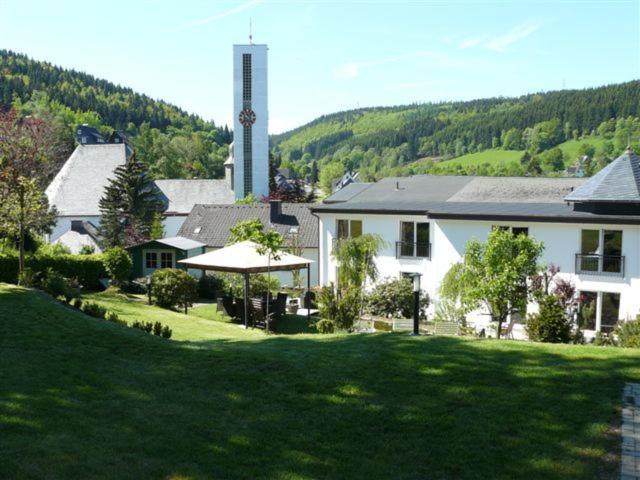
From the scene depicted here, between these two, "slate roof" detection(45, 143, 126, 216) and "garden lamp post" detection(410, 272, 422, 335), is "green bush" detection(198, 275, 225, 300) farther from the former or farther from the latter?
"slate roof" detection(45, 143, 126, 216)

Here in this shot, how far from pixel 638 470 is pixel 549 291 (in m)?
16.4

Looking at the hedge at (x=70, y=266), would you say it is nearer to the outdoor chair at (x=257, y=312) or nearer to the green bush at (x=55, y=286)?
the green bush at (x=55, y=286)

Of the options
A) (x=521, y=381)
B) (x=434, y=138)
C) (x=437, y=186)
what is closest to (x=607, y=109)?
(x=434, y=138)

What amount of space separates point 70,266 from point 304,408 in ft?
68.6

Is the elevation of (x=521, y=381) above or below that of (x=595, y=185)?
below

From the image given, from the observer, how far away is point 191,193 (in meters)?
67.6

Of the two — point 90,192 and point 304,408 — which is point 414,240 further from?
point 90,192

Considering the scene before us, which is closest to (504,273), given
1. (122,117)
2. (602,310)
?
(602,310)

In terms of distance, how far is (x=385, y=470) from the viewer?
544cm

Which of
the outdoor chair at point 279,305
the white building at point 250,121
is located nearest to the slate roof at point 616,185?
the outdoor chair at point 279,305

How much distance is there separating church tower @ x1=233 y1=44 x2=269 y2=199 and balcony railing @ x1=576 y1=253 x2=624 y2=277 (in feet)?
178

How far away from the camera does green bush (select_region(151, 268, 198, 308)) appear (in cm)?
2159

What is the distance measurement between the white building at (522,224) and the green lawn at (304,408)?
13.1 m

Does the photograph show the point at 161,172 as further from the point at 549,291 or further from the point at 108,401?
the point at 108,401
